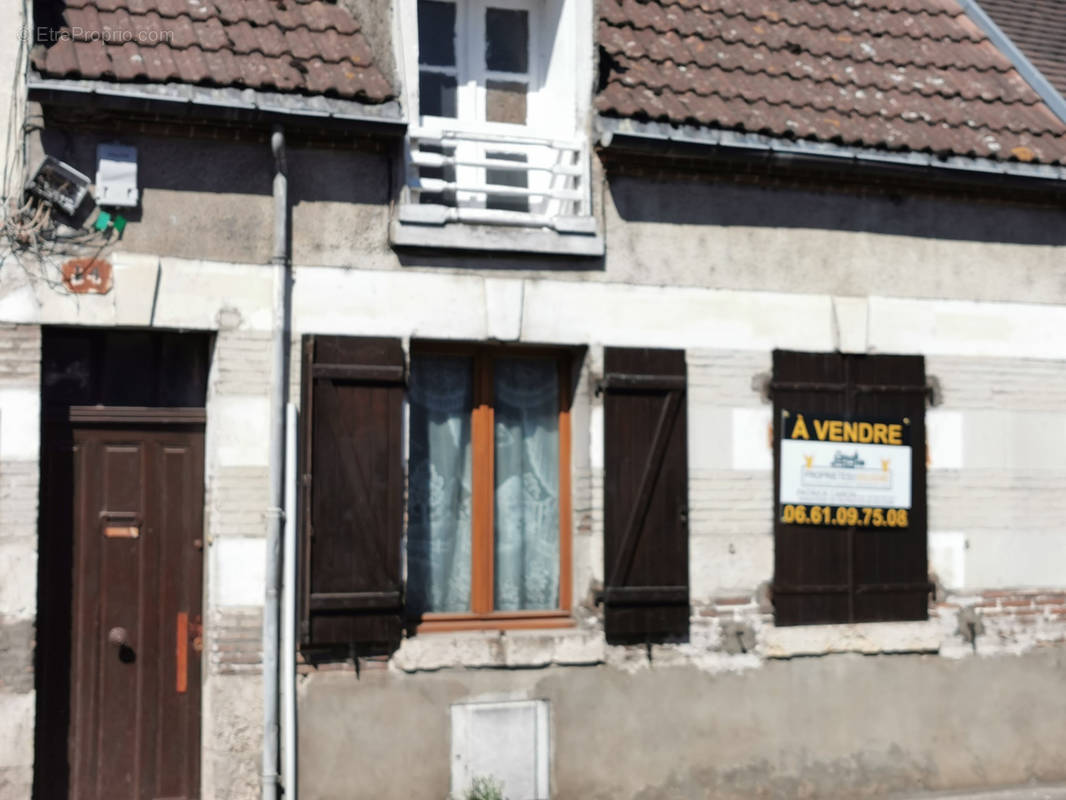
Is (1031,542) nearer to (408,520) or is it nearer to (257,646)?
(408,520)

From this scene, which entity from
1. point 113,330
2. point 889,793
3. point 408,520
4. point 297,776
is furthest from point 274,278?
point 889,793

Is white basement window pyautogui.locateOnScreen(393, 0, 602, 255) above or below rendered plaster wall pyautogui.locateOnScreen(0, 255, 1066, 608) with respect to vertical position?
above

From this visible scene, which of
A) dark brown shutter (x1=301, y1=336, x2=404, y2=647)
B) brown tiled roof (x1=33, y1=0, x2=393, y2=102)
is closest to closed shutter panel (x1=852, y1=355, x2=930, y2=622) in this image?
dark brown shutter (x1=301, y1=336, x2=404, y2=647)

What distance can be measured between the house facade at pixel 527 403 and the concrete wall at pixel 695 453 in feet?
0.07

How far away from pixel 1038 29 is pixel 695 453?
5057mm

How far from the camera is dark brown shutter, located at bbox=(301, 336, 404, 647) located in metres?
7.82

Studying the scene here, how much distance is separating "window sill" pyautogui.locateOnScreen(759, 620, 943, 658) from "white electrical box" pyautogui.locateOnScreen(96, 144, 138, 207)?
174 inches

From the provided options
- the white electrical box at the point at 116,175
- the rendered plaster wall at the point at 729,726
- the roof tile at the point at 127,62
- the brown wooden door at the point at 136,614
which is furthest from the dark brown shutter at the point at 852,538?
the roof tile at the point at 127,62

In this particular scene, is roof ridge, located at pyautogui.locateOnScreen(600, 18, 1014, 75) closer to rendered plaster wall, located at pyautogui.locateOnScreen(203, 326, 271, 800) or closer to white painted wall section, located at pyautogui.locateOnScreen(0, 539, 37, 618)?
rendered plaster wall, located at pyautogui.locateOnScreen(203, 326, 271, 800)

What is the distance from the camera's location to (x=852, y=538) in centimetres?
887

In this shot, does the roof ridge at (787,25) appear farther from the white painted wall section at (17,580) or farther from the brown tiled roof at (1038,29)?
the white painted wall section at (17,580)

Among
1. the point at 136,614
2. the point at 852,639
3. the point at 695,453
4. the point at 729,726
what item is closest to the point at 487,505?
the point at 695,453

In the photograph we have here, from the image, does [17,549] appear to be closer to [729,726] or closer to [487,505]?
[487,505]

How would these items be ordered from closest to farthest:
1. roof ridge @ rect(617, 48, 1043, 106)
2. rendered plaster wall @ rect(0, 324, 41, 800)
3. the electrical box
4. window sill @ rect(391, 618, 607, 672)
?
rendered plaster wall @ rect(0, 324, 41, 800), the electrical box, window sill @ rect(391, 618, 607, 672), roof ridge @ rect(617, 48, 1043, 106)
